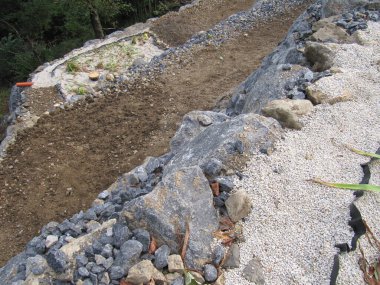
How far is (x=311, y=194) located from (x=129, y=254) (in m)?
1.79

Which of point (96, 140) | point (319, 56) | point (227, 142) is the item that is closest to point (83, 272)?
point (227, 142)

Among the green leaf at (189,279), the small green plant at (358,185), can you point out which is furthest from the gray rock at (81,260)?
the small green plant at (358,185)

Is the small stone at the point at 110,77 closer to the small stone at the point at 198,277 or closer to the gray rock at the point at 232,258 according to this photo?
the gray rock at the point at 232,258

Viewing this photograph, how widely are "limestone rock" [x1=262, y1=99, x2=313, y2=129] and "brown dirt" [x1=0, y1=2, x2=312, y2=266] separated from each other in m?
3.88

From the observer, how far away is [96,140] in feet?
30.3

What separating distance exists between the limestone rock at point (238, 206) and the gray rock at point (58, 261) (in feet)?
4.89

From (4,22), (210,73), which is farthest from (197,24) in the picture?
(4,22)

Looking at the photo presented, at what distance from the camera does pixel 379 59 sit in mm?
6055

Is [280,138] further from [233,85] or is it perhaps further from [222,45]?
[222,45]

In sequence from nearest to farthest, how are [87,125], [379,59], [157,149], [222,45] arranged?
[379,59] < [157,149] < [87,125] < [222,45]

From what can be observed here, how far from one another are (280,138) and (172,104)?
5.65m

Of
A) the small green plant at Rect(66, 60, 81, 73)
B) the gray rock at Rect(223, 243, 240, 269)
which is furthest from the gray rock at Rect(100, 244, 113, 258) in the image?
the small green plant at Rect(66, 60, 81, 73)

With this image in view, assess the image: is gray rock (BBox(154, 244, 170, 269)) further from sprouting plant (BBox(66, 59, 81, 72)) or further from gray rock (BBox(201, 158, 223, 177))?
sprouting plant (BBox(66, 59, 81, 72))

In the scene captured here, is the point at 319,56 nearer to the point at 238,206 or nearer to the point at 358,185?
the point at 358,185
